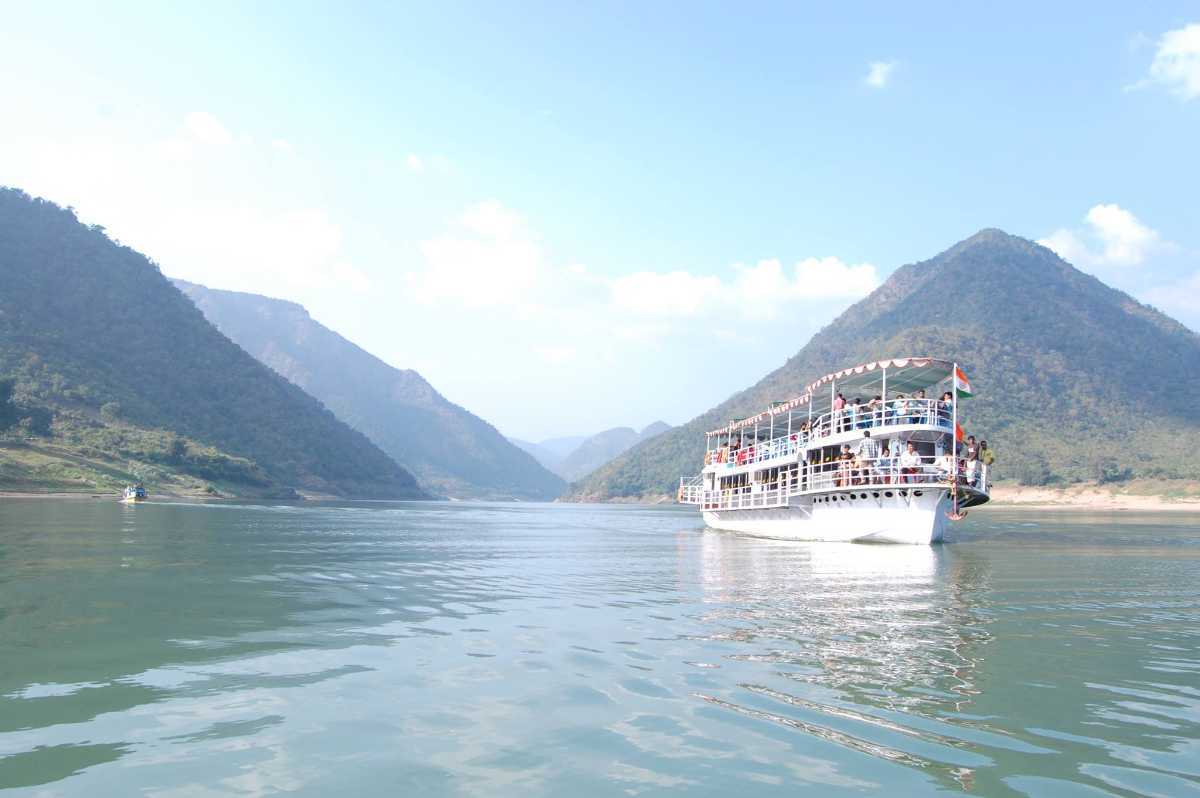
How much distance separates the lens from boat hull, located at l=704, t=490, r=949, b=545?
37.2 metres

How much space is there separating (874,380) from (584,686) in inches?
1448

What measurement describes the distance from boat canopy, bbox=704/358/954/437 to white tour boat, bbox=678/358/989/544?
65mm

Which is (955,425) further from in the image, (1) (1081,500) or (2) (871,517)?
(1) (1081,500)

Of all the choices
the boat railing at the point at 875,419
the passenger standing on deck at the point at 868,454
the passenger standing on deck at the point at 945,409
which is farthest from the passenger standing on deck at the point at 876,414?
the passenger standing on deck at the point at 945,409

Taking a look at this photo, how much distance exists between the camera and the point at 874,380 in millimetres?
42938

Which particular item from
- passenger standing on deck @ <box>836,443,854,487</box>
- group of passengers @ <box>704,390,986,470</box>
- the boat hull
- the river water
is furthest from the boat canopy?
the river water

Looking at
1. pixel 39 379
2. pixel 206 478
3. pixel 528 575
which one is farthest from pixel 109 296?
pixel 528 575

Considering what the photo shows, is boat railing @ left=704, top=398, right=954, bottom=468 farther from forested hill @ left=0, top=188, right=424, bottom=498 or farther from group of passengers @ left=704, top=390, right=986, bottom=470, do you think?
forested hill @ left=0, top=188, right=424, bottom=498

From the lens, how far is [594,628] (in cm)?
1411

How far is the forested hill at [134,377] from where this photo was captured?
109 meters

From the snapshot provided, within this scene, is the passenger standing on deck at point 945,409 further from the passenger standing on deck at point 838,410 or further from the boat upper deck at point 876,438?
the passenger standing on deck at point 838,410

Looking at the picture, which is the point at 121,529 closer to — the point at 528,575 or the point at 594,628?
the point at 528,575

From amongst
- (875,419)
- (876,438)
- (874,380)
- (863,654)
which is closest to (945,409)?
(875,419)

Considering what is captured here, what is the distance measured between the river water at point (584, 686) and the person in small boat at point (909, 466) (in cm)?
1566
